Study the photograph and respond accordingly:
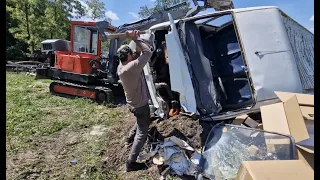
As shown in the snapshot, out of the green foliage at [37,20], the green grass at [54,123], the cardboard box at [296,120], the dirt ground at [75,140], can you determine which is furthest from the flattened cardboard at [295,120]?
the green foliage at [37,20]

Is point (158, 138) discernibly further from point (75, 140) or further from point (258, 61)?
point (258, 61)

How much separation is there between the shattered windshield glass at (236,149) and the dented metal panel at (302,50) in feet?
3.83

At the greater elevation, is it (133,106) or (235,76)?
(235,76)

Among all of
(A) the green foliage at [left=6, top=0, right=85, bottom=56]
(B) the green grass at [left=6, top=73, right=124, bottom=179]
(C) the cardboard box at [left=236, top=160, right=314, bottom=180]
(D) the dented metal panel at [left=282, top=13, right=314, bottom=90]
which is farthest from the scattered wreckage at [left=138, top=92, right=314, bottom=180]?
(A) the green foliage at [left=6, top=0, right=85, bottom=56]

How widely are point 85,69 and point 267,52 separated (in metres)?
5.65

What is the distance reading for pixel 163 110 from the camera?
14.8ft

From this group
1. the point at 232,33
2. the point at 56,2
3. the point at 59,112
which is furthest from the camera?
the point at 56,2

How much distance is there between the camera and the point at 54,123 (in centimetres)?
534

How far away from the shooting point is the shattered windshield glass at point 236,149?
2.88m

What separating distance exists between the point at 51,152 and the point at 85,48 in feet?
15.1

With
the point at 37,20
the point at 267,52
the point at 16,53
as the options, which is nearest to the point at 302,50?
the point at 267,52

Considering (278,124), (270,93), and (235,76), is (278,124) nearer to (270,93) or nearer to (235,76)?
(270,93)

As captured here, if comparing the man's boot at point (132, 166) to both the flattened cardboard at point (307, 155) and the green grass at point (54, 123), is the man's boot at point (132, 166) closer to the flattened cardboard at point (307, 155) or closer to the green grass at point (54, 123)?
the green grass at point (54, 123)

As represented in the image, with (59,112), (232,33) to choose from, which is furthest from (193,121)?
(59,112)
